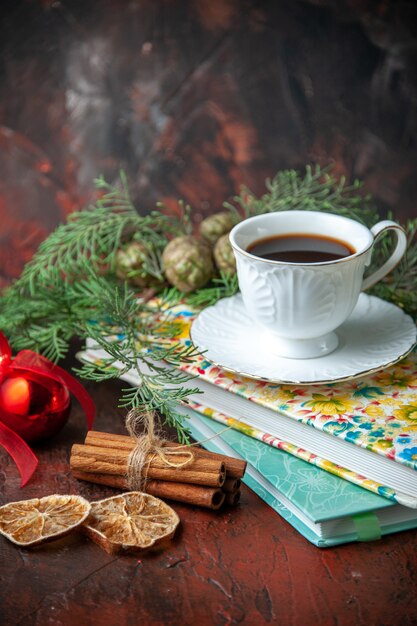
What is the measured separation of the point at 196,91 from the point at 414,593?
130cm

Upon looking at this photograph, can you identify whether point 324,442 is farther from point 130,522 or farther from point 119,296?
point 119,296

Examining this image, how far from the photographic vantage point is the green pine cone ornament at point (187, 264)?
1411 mm

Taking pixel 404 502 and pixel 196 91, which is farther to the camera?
pixel 196 91

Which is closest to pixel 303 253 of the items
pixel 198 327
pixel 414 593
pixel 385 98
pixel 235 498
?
pixel 198 327

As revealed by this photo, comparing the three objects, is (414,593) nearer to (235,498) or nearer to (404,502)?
(404,502)

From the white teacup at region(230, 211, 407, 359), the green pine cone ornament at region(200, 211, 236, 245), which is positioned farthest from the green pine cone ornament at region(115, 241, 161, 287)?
the white teacup at region(230, 211, 407, 359)

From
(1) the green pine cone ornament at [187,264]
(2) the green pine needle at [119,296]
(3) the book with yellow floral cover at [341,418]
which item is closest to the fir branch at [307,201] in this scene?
(2) the green pine needle at [119,296]

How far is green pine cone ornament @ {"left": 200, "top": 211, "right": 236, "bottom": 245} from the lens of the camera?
4.89 ft

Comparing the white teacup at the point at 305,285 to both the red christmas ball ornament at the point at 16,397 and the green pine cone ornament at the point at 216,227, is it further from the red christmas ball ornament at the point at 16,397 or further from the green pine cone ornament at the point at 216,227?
the red christmas ball ornament at the point at 16,397

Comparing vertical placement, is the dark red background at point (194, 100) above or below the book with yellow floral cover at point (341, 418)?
above

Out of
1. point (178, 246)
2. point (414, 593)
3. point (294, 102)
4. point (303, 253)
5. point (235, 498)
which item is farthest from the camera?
point (294, 102)

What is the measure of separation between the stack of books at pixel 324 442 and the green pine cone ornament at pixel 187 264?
0.25m

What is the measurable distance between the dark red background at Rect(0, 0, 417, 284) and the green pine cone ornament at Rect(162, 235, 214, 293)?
48 centimetres

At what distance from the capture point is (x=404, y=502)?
94cm
